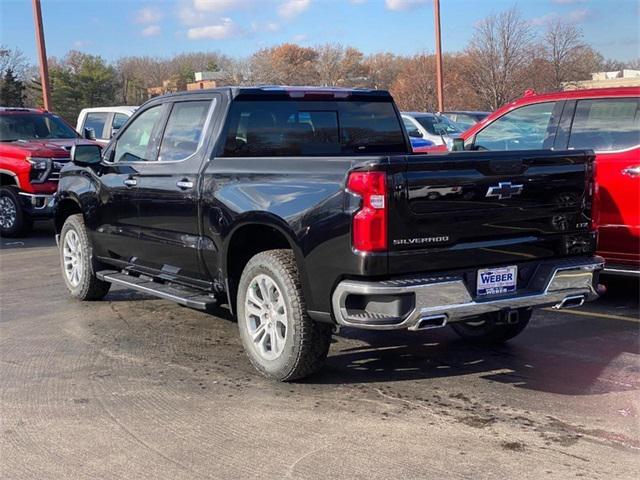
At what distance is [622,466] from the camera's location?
3.66 m

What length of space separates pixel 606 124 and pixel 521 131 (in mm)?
908

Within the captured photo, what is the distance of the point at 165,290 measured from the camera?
19.5ft

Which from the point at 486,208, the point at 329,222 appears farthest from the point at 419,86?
the point at 329,222

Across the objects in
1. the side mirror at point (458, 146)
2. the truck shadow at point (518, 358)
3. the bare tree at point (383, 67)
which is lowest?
the truck shadow at point (518, 358)

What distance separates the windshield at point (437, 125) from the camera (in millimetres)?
16953

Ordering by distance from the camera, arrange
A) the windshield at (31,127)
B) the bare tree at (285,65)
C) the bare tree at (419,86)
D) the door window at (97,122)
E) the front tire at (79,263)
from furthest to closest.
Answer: the bare tree at (419,86), the bare tree at (285,65), the door window at (97,122), the windshield at (31,127), the front tire at (79,263)

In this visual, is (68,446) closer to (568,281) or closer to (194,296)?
(194,296)

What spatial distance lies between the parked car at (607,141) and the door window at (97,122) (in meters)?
10.5

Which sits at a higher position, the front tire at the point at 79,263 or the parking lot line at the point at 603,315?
the front tire at the point at 79,263

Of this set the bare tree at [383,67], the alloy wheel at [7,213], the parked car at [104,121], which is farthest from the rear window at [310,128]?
the bare tree at [383,67]

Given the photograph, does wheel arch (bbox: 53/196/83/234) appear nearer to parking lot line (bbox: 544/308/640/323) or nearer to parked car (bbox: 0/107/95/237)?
parked car (bbox: 0/107/95/237)

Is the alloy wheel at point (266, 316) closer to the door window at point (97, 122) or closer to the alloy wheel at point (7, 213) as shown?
the alloy wheel at point (7, 213)

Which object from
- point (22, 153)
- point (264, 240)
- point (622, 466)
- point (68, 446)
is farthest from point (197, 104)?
point (22, 153)

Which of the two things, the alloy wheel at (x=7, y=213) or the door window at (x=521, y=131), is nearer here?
the door window at (x=521, y=131)
